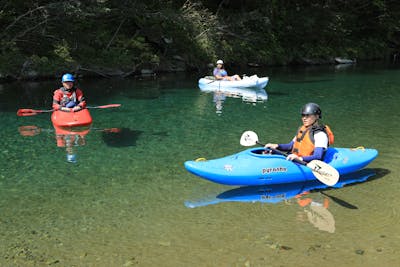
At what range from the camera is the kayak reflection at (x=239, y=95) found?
1544 centimetres

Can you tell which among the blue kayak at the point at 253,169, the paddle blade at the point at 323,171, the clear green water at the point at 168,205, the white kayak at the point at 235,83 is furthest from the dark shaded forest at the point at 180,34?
the paddle blade at the point at 323,171

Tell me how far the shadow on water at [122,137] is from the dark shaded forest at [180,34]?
10.9 m

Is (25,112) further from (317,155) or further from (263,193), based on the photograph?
(317,155)

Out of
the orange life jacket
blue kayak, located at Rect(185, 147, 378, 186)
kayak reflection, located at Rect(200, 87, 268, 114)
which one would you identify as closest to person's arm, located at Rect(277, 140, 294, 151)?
the orange life jacket

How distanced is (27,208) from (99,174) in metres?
1.68

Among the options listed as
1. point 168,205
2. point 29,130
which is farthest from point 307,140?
point 29,130

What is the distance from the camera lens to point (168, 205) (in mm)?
6227

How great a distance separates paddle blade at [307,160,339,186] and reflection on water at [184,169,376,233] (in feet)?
1.24

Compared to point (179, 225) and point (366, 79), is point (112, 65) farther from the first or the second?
point (179, 225)

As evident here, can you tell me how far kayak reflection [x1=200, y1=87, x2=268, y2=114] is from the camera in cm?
1544

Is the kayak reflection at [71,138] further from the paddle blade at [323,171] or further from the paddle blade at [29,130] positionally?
the paddle blade at [323,171]

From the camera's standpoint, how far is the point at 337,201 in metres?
6.34

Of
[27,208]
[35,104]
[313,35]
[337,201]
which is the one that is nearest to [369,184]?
[337,201]

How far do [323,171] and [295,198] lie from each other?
606 millimetres
